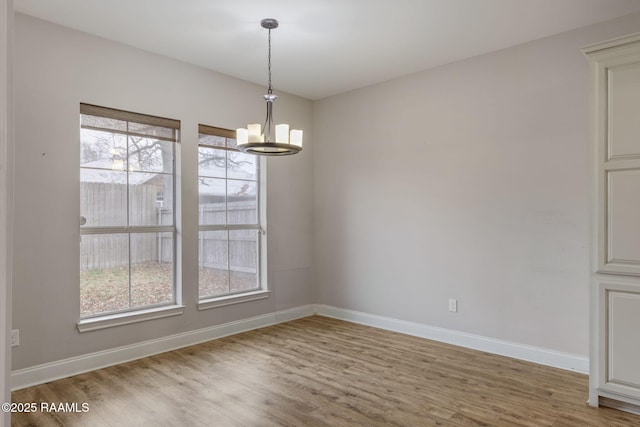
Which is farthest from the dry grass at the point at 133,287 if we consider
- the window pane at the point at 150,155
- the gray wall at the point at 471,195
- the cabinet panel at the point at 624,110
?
the cabinet panel at the point at 624,110

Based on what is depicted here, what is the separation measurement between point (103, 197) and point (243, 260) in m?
1.69

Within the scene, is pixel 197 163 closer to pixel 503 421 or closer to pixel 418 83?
pixel 418 83

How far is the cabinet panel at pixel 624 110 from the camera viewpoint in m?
2.56

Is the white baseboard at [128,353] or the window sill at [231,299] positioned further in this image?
the window sill at [231,299]

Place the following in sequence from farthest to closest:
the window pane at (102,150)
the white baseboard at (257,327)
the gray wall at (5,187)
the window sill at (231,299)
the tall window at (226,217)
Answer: the tall window at (226,217) → the window sill at (231,299) → the window pane at (102,150) → the white baseboard at (257,327) → the gray wall at (5,187)

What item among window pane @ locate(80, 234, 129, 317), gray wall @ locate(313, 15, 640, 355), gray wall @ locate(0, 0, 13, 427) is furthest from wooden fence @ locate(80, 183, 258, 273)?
gray wall @ locate(0, 0, 13, 427)

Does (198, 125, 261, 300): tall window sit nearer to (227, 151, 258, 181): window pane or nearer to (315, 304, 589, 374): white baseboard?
(227, 151, 258, 181): window pane

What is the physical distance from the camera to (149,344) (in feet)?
12.2

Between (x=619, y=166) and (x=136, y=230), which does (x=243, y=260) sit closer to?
(x=136, y=230)

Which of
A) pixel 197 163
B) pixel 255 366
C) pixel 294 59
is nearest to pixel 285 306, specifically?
pixel 255 366

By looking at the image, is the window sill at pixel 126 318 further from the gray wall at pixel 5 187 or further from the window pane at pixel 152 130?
the gray wall at pixel 5 187

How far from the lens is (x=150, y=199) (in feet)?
12.8

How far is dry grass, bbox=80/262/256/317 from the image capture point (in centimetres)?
348

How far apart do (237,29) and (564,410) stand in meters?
3.81
